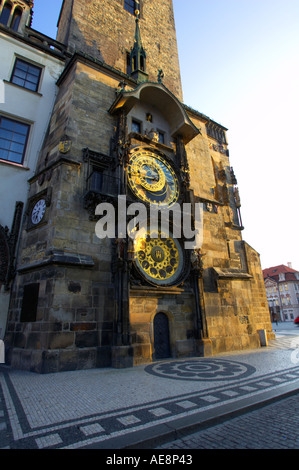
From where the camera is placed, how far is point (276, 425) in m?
3.28

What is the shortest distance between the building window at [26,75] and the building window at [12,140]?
2354 millimetres

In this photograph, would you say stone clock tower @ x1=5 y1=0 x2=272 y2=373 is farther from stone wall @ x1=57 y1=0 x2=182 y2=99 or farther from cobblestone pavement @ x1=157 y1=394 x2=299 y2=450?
cobblestone pavement @ x1=157 y1=394 x2=299 y2=450

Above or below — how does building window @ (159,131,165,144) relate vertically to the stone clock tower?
above

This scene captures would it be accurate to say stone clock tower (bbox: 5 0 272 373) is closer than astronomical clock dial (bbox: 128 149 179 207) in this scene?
Yes

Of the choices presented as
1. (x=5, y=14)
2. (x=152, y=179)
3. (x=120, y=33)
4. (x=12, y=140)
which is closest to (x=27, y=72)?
(x=5, y=14)

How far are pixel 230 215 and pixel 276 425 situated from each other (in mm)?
14939

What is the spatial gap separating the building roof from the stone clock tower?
58843 mm

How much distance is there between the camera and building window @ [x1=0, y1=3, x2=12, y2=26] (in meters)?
13.0

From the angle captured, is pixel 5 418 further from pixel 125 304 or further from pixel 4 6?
pixel 4 6

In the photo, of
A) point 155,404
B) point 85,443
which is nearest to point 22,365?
point 155,404

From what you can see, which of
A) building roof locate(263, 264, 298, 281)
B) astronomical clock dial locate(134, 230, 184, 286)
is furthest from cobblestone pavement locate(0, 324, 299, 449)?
building roof locate(263, 264, 298, 281)

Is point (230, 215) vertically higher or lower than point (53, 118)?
lower

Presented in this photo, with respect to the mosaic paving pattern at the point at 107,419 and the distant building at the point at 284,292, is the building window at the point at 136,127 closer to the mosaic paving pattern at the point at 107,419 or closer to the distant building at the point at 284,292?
the mosaic paving pattern at the point at 107,419
